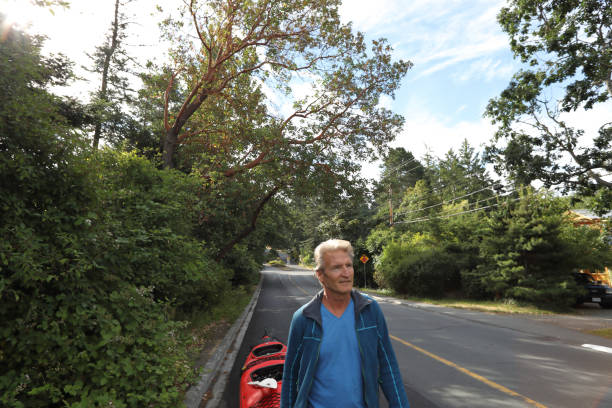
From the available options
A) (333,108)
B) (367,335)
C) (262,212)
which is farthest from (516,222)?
(367,335)

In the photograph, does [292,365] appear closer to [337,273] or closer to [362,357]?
[362,357]

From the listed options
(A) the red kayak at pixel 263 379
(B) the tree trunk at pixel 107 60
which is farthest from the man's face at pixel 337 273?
(B) the tree trunk at pixel 107 60

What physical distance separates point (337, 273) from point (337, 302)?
24 centimetres

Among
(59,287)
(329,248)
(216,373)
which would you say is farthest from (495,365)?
(59,287)

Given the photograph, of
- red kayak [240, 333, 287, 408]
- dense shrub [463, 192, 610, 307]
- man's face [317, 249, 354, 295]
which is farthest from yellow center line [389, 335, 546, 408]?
dense shrub [463, 192, 610, 307]

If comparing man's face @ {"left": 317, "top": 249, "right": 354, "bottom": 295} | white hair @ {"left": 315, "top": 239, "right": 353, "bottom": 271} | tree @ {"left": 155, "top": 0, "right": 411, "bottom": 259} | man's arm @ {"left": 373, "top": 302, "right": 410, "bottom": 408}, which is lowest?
man's arm @ {"left": 373, "top": 302, "right": 410, "bottom": 408}

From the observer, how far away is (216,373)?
6.30 m

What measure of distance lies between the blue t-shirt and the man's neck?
0.09m

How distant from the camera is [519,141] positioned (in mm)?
Result: 13125

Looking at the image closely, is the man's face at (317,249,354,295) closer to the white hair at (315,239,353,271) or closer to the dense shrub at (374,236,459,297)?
the white hair at (315,239,353,271)

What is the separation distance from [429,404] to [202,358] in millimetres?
4529

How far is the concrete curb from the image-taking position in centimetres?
482

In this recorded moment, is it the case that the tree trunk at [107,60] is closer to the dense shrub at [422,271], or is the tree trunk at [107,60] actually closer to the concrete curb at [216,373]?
the concrete curb at [216,373]

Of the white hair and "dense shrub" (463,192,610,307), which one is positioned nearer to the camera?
the white hair
